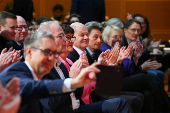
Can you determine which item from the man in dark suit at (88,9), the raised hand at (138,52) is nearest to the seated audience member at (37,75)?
the raised hand at (138,52)

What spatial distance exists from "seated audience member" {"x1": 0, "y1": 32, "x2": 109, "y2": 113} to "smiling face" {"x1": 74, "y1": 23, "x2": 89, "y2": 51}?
55.5 inches

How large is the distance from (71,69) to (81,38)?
0.93 m

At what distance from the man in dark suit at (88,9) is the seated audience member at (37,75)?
3.42 m

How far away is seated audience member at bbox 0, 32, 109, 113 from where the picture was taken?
1.50 m

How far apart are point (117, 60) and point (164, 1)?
15.7ft

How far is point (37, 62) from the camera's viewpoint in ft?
5.59

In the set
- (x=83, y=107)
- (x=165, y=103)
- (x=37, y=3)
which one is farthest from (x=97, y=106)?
(x=37, y=3)

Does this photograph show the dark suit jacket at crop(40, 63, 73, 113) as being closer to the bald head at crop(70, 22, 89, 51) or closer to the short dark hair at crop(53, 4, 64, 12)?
the bald head at crop(70, 22, 89, 51)

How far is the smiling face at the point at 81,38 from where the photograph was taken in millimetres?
3225

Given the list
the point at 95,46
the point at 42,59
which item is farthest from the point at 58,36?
the point at 95,46

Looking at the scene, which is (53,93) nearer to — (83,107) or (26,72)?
(26,72)

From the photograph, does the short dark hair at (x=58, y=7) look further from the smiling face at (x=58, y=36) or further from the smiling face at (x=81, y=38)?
the smiling face at (x=58, y=36)

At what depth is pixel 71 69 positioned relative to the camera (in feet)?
7.80

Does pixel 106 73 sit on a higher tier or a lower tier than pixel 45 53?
lower
